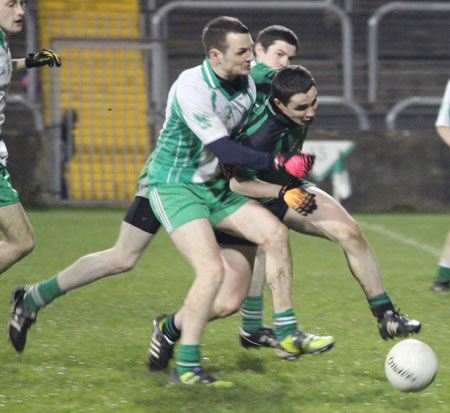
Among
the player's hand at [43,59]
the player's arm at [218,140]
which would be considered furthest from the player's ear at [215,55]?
the player's hand at [43,59]

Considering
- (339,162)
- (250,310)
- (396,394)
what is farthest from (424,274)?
(339,162)

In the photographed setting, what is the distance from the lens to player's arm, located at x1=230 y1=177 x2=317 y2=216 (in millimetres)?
4795

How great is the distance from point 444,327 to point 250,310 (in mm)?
1395

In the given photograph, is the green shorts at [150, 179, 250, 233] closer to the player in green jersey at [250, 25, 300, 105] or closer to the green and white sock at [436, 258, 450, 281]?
the player in green jersey at [250, 25, 300, 105]

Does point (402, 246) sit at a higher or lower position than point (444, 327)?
lower

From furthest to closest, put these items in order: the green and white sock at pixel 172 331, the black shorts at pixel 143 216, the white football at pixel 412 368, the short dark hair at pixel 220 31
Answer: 1. the black shorts at pixel 143 216
2. the green and white sock at pixel 172 331
3. the short dark hair at pixel 220 31
4. the white football at pixel 412 368

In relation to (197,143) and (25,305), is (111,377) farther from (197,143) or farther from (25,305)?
(197,143)

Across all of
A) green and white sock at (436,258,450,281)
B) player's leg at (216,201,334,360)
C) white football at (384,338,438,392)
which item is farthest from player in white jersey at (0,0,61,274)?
green and white sock at (436,258,450,281)

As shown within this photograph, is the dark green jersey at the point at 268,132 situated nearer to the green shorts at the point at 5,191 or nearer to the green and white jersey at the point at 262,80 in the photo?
the green and white jersey at the point at 262,80

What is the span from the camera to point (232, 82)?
479 cm

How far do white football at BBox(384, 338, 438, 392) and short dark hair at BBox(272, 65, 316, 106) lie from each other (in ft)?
4.40

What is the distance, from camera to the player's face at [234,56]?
4672 mm

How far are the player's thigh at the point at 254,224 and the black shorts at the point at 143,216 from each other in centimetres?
55

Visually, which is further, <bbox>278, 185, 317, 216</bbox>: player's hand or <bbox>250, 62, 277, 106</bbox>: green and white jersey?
<bbox>250, 62, 277, 106</bbox>: green and white jersey
